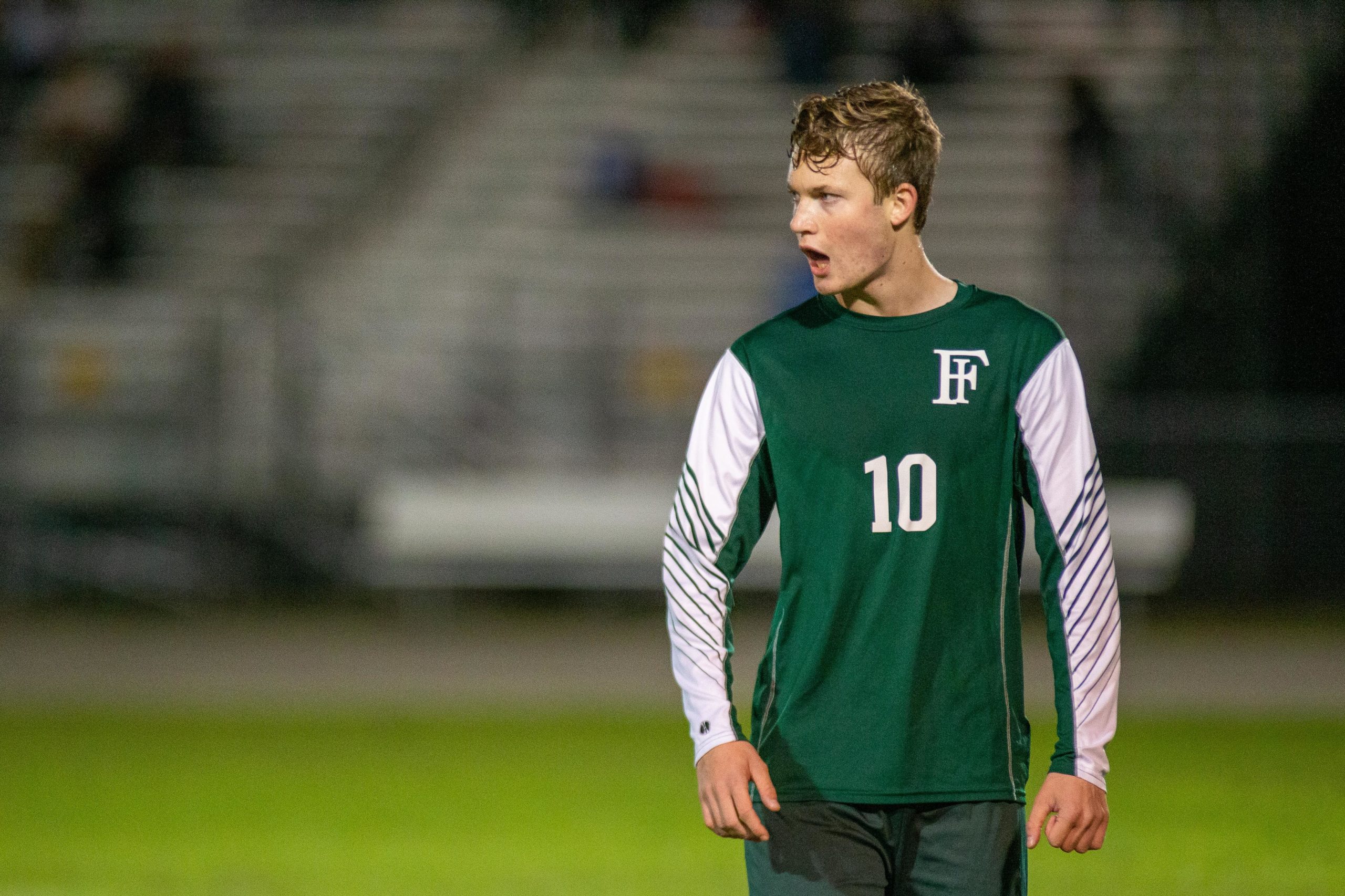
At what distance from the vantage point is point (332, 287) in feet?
59.0

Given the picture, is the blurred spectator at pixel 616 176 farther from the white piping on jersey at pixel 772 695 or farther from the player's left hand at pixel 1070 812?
the player's left hand at pixel 1070 812

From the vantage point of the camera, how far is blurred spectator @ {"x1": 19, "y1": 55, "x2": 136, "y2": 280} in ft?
58.2

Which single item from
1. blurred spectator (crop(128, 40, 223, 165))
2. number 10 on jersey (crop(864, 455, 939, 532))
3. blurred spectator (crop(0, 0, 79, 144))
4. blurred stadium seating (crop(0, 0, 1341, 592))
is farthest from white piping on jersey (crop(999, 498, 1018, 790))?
blurred spectator (crop(0, 0, 79, 144))

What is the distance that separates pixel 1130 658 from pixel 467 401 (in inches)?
231

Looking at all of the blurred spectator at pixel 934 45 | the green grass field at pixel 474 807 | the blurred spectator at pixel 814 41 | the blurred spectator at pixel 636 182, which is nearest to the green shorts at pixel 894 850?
the green grass field at pixel 474 807

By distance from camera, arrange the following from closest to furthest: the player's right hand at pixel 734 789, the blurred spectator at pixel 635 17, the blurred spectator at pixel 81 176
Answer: the player's right hand at pixel 734 789, the blurred spectator at pixel 81 176, the blurred spectator at pixel 635 17

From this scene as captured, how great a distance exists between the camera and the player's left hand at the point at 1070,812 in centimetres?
286

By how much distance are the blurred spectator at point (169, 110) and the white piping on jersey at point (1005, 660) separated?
647 inches

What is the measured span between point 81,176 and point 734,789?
1672 centimetres

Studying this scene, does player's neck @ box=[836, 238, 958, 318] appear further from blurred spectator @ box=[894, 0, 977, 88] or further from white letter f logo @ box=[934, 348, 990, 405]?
blurred spectator @ box=[894, 0, 977, 88]

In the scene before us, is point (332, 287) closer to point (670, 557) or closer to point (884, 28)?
point (884, 28)

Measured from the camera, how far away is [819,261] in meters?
2.91

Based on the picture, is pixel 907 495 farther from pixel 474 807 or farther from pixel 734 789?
pixel 474 807

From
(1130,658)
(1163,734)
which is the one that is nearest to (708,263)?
(1130,658)
